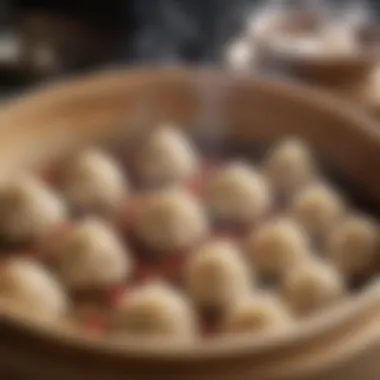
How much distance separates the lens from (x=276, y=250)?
854 millimetres

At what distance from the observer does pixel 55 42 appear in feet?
3.81

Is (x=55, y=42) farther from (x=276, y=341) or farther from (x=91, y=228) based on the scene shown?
(x=276, y=341)

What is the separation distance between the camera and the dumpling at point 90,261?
849mm

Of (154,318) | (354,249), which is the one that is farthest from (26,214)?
(354,249)

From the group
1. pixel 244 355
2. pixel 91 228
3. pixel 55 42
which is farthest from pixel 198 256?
pixel 55 42

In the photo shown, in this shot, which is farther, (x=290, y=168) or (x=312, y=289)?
(x=290, y=168)

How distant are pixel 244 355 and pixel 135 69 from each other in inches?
19.3

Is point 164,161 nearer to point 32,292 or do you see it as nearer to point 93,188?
point 93,188

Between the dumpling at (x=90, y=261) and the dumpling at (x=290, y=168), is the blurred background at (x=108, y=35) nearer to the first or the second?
the dumpling at (x=290, y=168)

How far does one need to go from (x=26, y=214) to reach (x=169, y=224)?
5.7 inches

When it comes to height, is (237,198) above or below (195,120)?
below

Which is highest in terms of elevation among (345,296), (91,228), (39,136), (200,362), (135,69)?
(135,69)

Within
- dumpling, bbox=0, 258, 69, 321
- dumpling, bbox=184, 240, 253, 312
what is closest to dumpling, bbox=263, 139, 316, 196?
dumpling, bbox=184, 240, 253, 312

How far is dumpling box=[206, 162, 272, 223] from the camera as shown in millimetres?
933
